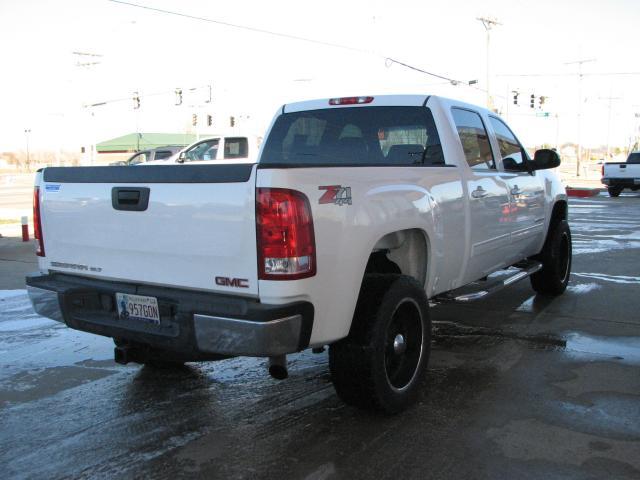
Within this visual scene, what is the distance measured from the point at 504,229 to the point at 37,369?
407 cm

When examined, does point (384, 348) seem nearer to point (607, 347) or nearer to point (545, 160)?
point (607, 347)

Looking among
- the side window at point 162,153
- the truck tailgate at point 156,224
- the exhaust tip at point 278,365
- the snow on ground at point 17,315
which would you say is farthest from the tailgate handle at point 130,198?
the side window at point 162,153

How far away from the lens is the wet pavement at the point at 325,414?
335cm

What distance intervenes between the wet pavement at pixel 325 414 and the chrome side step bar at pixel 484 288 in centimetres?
50

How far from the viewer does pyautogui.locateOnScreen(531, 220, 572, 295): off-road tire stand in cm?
711

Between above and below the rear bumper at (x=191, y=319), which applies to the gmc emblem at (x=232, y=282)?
above

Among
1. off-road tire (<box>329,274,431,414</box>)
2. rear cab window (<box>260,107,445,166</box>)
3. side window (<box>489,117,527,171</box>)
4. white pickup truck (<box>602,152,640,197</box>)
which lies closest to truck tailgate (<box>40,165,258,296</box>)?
off-road tire (<box>329,274,431,414</box>)

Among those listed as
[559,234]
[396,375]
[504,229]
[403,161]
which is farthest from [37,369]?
[559,234]

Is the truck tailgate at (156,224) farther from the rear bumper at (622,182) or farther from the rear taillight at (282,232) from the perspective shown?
the rear bumper at (622,182)

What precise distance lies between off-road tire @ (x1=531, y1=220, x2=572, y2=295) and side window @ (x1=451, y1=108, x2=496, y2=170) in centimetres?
200

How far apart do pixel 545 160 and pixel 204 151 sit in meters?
15.5

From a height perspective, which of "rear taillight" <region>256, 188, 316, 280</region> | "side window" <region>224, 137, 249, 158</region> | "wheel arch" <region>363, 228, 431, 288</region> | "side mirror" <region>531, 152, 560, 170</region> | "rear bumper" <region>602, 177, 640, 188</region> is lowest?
"rear bumper" <region>602, 177, 640, 188</region>

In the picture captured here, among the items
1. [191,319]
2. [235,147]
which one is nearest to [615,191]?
[235,147]

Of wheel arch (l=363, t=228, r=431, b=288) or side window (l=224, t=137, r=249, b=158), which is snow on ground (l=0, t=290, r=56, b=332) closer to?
wheel arch (l=363, t=228, r=431, b=288)
